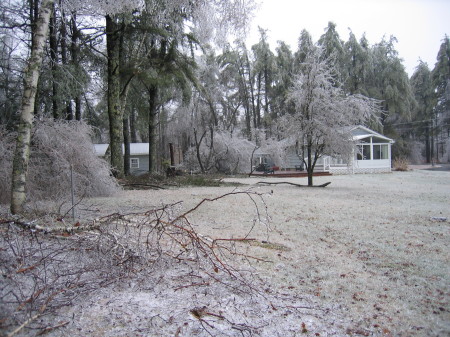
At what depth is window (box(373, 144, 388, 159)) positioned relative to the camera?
2692 cm

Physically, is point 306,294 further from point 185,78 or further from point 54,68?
point 185,78

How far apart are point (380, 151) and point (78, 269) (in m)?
28.1

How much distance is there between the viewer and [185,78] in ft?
48.3

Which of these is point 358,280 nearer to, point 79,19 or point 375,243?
point 375,243

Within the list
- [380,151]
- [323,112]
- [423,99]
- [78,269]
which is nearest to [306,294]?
[78,269]

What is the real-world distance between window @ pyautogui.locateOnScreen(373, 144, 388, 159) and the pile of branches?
87.8 ft

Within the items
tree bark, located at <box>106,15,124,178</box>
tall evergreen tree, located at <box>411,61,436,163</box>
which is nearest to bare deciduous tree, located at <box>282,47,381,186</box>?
tree bark, located at <box>106,15,124,178</box>

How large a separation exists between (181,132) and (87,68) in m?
14.0

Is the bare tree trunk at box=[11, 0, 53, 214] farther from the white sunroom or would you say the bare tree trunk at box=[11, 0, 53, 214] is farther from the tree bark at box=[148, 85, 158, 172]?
the white sunroom

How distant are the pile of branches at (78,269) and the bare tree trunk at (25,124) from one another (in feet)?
4.24

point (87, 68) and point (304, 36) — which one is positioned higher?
point (304, 36)

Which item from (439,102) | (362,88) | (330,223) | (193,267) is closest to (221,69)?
(362,88)

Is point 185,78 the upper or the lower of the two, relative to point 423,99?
lower

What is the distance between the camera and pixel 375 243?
4.65m
